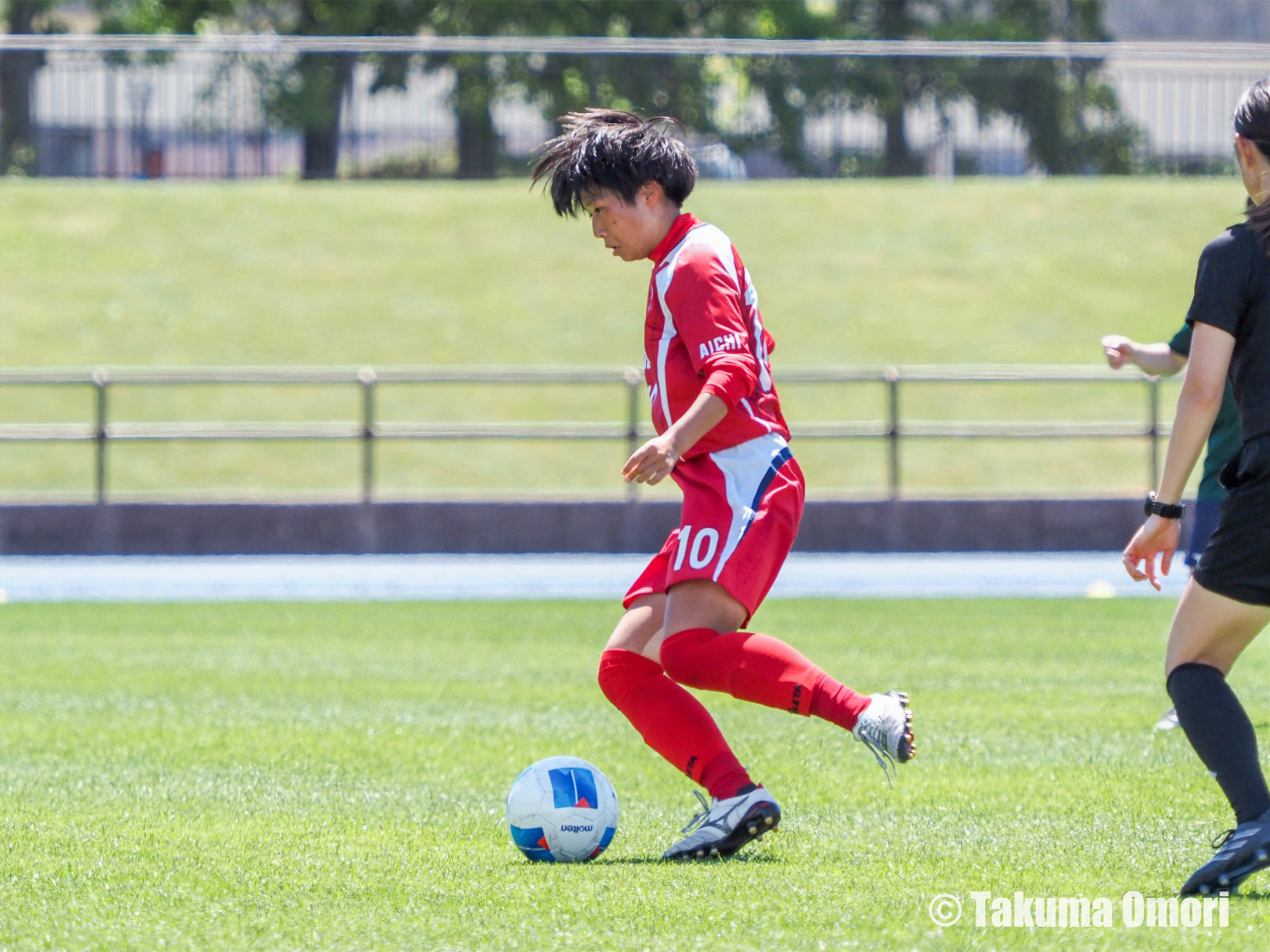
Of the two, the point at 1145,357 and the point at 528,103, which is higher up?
the point at 528,103

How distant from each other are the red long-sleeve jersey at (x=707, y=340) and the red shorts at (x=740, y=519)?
0.05m

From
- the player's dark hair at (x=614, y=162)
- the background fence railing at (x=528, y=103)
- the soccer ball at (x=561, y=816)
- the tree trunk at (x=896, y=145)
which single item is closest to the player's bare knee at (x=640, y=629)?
the soccer ball at (x=561, y=816)

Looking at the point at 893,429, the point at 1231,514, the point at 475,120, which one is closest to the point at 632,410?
the point at 893,429

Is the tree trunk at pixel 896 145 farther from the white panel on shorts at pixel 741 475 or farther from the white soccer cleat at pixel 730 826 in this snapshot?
the white soccer cleat at pixel 730 826

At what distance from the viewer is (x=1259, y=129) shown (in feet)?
12.9

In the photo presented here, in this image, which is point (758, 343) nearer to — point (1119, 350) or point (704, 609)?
point (704, 609)

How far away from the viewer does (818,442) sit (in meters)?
20.3

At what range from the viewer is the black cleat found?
3789 millimetres

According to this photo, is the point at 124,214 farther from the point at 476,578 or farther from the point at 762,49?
the point at 476,578

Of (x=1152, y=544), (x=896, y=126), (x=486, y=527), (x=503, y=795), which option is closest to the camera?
(x=1152, y=544)

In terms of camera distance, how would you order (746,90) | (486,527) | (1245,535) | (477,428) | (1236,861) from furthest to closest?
(746,90) → (477,428) → (486,527) → (1245,535) → (1236,861)

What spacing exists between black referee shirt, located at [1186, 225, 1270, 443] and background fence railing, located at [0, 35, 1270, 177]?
70.0ft

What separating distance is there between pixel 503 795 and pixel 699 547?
1612 mm

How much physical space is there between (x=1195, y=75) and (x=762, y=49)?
661 centimetres
